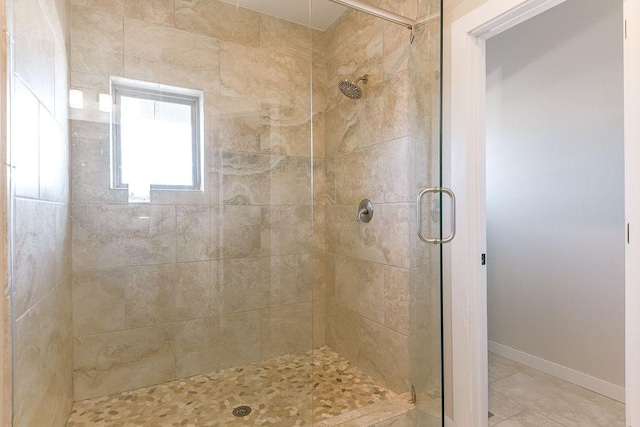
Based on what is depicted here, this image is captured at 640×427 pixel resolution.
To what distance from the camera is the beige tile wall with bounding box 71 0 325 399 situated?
1546mm

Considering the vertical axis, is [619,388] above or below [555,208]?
below

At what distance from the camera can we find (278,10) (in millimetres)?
1983

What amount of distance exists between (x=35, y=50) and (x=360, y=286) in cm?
177

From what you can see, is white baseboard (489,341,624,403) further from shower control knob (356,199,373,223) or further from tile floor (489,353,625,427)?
shower control knob (356,199,373,223)

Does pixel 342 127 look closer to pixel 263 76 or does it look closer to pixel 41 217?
pixel 263 76

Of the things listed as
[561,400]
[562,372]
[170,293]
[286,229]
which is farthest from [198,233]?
[562,372]

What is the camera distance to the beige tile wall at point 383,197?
1.49 m

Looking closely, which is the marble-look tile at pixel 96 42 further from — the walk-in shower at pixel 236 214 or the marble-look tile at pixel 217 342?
the marble-look tile at pixel 217 342

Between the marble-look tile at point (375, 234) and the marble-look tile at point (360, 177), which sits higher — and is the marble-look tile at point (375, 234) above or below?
below

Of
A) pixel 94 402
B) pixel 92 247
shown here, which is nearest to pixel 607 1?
pixel 92 247

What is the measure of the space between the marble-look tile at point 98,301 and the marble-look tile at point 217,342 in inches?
13.1

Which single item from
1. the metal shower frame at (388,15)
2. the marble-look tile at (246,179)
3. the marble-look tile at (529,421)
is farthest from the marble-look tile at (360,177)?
the marble-look tile at (529,421)

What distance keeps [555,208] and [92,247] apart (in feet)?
9.33

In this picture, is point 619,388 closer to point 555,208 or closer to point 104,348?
point 555,208
